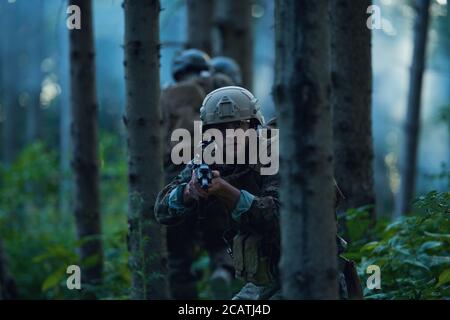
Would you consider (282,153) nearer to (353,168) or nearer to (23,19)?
(353,168)

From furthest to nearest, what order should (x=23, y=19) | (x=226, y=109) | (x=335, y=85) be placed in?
1. (x=23, y=19)
2. (x=335, y=85)
3. (x=226, y=109)

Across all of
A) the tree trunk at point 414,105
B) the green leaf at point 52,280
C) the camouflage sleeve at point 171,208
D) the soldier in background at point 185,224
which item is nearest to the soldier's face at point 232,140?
the camouflage sleeve at point 171,208

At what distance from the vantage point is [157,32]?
6.07 meters

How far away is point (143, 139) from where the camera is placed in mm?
6090

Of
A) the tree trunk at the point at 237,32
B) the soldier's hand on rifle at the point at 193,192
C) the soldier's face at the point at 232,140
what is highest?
the tree trunk at the point at 237,32

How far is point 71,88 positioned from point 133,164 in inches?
94.5

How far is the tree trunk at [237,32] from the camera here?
12125mm

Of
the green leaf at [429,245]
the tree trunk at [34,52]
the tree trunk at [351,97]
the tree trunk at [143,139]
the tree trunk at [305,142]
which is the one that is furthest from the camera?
the tree trunk at [34,52]

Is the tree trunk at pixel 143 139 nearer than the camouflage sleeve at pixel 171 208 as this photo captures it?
No

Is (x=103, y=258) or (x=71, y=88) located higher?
(x=71, y=88)

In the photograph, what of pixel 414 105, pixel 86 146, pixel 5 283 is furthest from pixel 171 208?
pixel 414 105

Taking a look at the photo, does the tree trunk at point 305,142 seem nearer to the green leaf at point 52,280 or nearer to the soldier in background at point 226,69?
the green leaf at point 52,280

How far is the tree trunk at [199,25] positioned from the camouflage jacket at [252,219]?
7.40 meters

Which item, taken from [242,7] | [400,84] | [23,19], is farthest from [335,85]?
[400,84]
